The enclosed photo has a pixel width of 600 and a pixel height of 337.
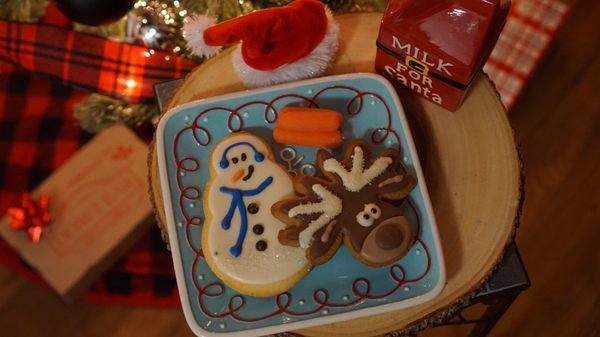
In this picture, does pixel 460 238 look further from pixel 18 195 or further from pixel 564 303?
pixel 18 195

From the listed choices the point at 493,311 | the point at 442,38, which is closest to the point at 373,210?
the point at 442,38

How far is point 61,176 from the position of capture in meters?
1.33

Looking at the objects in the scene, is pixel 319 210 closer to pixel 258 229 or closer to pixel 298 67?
pixel 258 229

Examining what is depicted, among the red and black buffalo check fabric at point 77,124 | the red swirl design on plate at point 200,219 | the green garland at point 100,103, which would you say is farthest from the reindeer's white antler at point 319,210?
the red and black buffalo check fabric at point 77,124

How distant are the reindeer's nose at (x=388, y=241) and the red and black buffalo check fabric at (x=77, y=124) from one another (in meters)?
0.76

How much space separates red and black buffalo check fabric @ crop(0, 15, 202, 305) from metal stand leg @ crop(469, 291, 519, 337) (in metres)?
0.71

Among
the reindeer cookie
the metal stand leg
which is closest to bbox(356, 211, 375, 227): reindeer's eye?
the reindeer cookie

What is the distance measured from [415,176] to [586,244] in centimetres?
79

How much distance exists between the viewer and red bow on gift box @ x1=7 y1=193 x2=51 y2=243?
1.25 metres

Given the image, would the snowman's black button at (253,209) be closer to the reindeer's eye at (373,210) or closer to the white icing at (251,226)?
the white icing at (251,226)

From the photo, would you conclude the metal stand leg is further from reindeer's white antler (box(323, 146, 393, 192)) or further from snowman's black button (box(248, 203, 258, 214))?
snowman's black button (box(248, 203, 258, 214))

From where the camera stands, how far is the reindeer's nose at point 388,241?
0.77 m

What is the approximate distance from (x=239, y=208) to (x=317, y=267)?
0.47ft

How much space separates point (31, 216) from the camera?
49.4 inches
